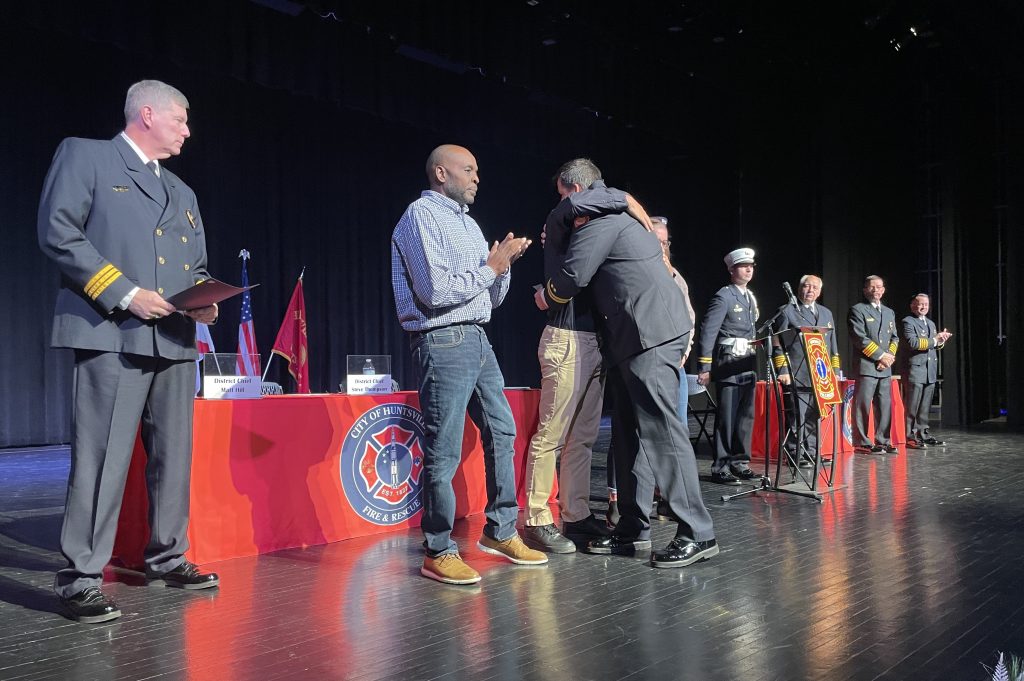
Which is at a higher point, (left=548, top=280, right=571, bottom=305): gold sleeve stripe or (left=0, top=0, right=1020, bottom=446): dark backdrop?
(left=0, top=0, right=1020, bottom=446): dark backdrop

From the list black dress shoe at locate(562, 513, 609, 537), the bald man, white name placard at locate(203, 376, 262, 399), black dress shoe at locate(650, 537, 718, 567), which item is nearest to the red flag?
white name placard at locate(203, 376, 262, 399)

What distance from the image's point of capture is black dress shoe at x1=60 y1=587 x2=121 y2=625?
2504 mm

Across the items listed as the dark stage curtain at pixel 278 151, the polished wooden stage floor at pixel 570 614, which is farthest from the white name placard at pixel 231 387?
the dark stage curtain at pixel 278 151

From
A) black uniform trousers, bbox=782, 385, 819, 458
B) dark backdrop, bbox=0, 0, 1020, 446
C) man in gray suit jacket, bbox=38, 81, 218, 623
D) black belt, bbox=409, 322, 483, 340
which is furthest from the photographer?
dark backdrop, bbox=0, 0, 1020, 446

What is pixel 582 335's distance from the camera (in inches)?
146

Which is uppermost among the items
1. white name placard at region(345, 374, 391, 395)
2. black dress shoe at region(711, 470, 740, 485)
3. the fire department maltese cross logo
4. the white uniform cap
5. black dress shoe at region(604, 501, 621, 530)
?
the white uniform cap

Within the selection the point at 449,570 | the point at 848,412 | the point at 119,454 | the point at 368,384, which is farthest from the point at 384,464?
the point at 848,412

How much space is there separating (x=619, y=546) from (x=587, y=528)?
378 millimetres

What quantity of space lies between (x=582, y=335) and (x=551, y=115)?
831cm

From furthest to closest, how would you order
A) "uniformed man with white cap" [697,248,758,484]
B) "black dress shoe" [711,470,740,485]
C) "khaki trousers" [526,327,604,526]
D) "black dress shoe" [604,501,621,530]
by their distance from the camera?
"uniformed man with white cap" [697,248,758,484]
"black dress shoe" [711,470,740,485]
"black dress shoe" [604,501,621,530]
"khaki trousers" [526,327,604,526]

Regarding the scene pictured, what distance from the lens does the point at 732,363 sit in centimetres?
585

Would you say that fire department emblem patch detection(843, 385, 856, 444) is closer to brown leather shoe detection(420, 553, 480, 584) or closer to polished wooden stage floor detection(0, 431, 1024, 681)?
polished wooden stage floor detection(0, 431, 1024, 681)

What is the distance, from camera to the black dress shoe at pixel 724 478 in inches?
224

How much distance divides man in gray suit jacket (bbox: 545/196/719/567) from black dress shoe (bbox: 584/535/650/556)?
0.23 m
